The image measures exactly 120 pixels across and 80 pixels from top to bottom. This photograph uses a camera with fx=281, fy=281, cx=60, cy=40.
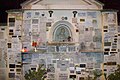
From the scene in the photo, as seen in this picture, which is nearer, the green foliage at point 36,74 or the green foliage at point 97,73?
the green foliage at point 36,74

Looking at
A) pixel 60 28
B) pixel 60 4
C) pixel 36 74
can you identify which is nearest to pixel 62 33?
pixel 60 28

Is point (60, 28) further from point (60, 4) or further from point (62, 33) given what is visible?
point (60, 4)

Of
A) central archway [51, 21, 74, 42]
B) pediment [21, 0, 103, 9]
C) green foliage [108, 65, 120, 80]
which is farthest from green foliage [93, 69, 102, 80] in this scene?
pediment [21, 0, 103, 9]

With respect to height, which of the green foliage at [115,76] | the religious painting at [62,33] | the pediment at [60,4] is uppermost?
the pediment at [60,4]

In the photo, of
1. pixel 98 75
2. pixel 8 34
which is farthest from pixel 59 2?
pixel 98 75

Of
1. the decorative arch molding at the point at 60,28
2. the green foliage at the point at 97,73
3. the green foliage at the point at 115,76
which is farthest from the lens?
the decorative arch molding at the point at 60,28

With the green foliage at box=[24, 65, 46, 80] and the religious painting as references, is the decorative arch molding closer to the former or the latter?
the religious painting

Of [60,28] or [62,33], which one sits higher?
[60,28]

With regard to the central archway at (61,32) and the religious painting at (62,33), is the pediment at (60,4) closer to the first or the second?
the central archway at (61,32)

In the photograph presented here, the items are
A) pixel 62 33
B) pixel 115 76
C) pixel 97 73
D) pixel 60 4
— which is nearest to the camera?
pixel 115 76

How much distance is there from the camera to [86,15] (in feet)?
28.5

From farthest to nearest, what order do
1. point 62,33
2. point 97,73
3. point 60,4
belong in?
point 60,4 → point 62,33 → point 97,73

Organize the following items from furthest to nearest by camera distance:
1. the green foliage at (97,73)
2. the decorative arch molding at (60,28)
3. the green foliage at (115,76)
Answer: the decorative arch molding at (60,28)
the green foliage at (97,73)
the green foliage at (115,76)

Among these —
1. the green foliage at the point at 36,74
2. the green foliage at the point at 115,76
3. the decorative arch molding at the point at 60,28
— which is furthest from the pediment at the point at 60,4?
the green foliage at the point at 115,76
